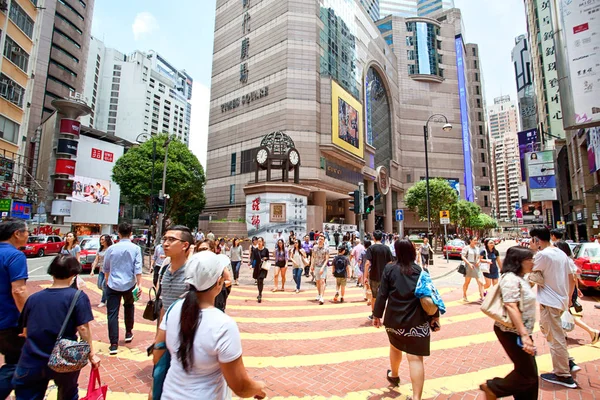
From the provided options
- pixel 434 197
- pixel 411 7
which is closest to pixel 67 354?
pixel 434 197

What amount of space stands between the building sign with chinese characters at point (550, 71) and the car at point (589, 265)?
40.4 meters

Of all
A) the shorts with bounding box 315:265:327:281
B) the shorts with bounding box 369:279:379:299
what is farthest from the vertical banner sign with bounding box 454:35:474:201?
the shorts with bounding box 369:279:379:299

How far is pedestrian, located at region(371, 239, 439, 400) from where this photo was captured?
10.7ft

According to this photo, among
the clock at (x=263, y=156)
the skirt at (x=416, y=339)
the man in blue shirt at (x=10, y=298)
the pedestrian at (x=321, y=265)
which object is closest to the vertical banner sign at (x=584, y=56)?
the pedestrian at (x=321, y=265)

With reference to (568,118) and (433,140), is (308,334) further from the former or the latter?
(433,140)

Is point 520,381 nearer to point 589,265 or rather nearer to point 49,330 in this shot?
point 49,330

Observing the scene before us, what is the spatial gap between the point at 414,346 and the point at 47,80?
6315cm

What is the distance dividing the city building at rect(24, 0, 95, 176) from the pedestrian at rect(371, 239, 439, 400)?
5698cm

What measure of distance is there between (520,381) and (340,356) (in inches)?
104

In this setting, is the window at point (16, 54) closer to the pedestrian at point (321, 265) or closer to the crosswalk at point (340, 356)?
the crosswalk at point (340, 356)

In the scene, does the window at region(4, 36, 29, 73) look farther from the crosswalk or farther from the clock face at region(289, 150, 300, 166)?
the crosswalk

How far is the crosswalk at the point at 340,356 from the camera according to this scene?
3.80 m

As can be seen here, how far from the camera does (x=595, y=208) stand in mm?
27281

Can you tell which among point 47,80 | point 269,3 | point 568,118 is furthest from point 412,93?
point 47,80
